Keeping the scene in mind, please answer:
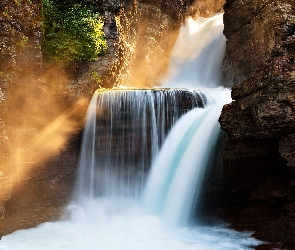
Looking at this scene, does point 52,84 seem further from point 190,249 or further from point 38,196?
point 190,249

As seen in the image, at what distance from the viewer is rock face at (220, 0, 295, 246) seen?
704 cm

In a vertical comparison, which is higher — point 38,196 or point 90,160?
point 90,160

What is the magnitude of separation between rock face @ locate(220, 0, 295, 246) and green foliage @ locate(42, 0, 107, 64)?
589cm

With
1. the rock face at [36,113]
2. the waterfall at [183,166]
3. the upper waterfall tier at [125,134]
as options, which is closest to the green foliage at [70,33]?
the rock face at [36,113]

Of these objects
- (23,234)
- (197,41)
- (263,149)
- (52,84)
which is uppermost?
(197,41)

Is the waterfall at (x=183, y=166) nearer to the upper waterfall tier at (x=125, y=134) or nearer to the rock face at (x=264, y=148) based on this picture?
the upper waterfall tier at (x=125, y=134)

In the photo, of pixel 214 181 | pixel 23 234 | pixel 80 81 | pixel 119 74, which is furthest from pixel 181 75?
pixel 23 234

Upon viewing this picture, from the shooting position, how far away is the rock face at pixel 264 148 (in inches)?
277

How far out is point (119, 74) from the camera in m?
13.9

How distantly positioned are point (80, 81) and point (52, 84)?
96cm

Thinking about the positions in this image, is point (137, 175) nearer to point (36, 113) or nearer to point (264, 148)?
point (36, 113)

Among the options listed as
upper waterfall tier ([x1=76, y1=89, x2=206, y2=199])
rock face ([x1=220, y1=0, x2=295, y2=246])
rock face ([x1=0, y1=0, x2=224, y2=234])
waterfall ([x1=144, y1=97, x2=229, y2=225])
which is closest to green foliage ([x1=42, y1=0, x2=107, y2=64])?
rock face ([x1=0, y1=0, x2=224, y2=234])

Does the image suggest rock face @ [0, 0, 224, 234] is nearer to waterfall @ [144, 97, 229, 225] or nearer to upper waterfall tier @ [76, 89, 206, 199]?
upper waterfall tier @ [76, 89, 206, 199]

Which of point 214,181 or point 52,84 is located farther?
point 52,84
